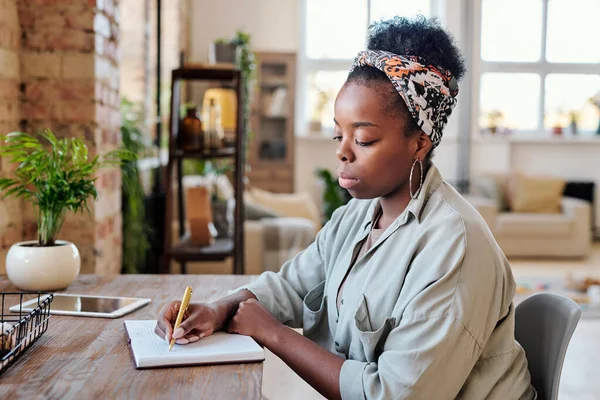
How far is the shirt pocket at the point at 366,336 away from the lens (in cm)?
122

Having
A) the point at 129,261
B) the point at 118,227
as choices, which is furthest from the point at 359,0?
the point at 118,227

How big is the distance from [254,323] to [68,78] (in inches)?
62.6

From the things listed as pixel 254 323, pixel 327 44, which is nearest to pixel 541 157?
pixel 327 44

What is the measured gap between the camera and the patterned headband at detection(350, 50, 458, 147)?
4.06 feet

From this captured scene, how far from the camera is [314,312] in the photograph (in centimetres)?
154

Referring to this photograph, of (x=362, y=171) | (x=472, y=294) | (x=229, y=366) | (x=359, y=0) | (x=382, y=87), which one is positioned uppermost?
(x=359, y=0)

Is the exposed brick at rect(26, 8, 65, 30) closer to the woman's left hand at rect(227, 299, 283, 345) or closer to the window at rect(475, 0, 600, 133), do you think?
the woman's left hand at rect(227, 299, 283, 345)

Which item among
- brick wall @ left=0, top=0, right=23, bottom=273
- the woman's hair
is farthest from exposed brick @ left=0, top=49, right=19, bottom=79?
the woman's hair

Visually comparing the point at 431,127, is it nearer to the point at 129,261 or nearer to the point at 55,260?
the point at 55,260

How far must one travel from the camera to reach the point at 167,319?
1.33 m

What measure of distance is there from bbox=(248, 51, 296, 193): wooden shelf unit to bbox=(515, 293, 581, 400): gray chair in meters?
6.11

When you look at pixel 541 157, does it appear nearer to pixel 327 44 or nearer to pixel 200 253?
pixel 327 44

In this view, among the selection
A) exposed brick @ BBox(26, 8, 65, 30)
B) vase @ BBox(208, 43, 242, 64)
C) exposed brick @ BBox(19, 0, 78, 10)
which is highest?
vase @ BBox(208, 43, 242, 64)

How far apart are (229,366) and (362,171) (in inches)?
16.6
